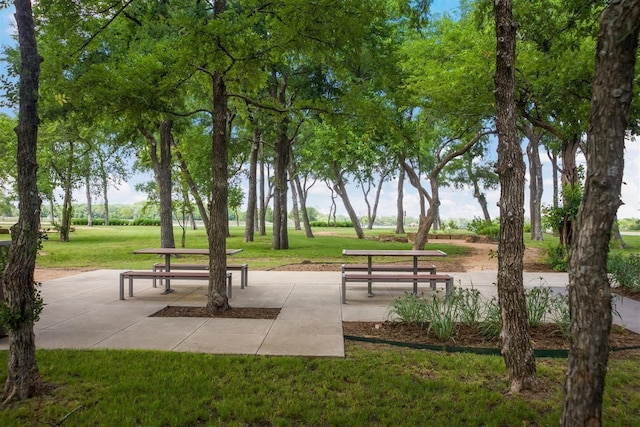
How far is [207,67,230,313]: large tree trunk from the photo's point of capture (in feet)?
22.2

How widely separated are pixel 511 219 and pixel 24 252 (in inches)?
173

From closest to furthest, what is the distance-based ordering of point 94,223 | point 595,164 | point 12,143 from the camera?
point 595,164 < point 12,143 < point 94,223

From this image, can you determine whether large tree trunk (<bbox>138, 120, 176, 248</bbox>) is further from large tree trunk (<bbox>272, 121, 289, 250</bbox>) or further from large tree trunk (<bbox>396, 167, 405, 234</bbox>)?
large tree trunk (<bbox>396, 167, 405, 234</bbox>)

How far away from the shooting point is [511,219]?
3.85 meters

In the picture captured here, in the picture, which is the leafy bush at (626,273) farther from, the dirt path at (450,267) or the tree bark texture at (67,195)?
the tree bark texture at (67,195)

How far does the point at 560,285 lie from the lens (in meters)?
9.73

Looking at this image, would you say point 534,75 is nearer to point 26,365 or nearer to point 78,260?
point 26,365

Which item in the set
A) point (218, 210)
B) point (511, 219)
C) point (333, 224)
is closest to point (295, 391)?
point (511, 219)

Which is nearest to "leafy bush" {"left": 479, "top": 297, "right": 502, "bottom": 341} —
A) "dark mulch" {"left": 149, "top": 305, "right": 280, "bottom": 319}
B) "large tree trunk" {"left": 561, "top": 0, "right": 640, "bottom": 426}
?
"large tree trunk" {"left": 561, "top": 0, "right": 640, "bottom": 426}

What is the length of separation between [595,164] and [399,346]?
11.1ft

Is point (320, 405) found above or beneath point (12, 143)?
beneath

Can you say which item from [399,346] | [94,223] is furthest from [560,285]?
[94,223]

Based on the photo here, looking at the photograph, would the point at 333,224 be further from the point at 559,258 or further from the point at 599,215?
the point at 599,215

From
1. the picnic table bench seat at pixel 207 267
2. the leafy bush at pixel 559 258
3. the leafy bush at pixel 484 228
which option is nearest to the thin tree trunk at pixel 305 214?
the leafy bush at pixel 484 228
